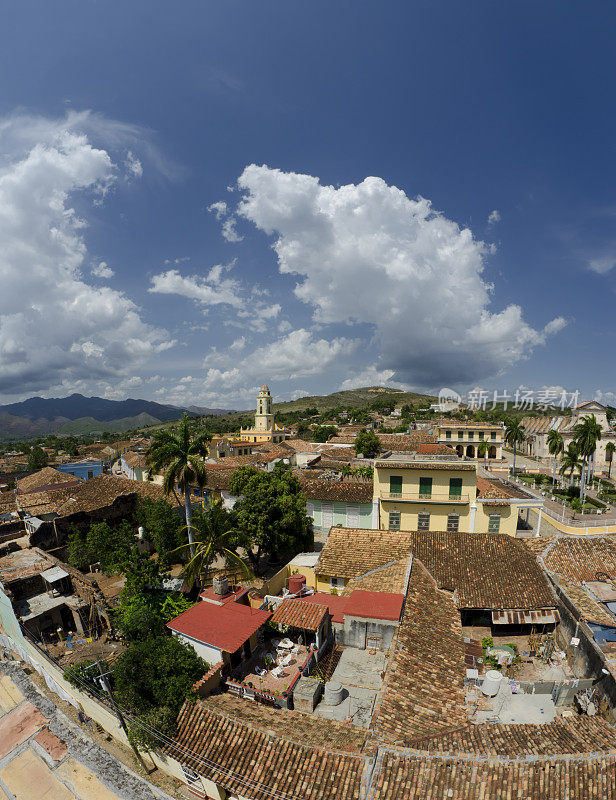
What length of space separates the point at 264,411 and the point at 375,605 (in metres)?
88.4

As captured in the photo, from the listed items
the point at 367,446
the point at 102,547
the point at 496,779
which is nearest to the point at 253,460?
the point at 367,446

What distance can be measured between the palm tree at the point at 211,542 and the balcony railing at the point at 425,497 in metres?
11.8

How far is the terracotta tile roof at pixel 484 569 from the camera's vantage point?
18.3 meters

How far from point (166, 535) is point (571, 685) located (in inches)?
902

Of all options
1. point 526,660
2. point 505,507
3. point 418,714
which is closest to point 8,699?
point 418,714

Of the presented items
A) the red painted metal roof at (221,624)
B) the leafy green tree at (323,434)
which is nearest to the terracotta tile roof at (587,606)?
the red painted metal roof at (221,624)

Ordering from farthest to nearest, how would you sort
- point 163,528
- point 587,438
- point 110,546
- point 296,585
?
point 587,438 → point 163,528 → point 110,546 → point 296,585

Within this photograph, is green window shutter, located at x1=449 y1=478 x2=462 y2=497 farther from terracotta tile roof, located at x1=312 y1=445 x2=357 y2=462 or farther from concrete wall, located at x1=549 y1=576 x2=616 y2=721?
terracotta tile roof, located at x1=312 y1=445 x2=357 y2=462

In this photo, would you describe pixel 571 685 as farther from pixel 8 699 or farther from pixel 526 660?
pixel 8 699

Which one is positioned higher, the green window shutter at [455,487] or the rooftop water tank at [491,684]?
the green window shutter at [455,487]

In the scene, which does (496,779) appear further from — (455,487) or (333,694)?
(455,487)

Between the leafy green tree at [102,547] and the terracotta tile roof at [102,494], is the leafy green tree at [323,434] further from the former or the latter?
the leafy green tree at [102,547]

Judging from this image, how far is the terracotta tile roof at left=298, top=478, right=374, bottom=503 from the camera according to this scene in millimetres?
28906

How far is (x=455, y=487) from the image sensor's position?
88.3ft
